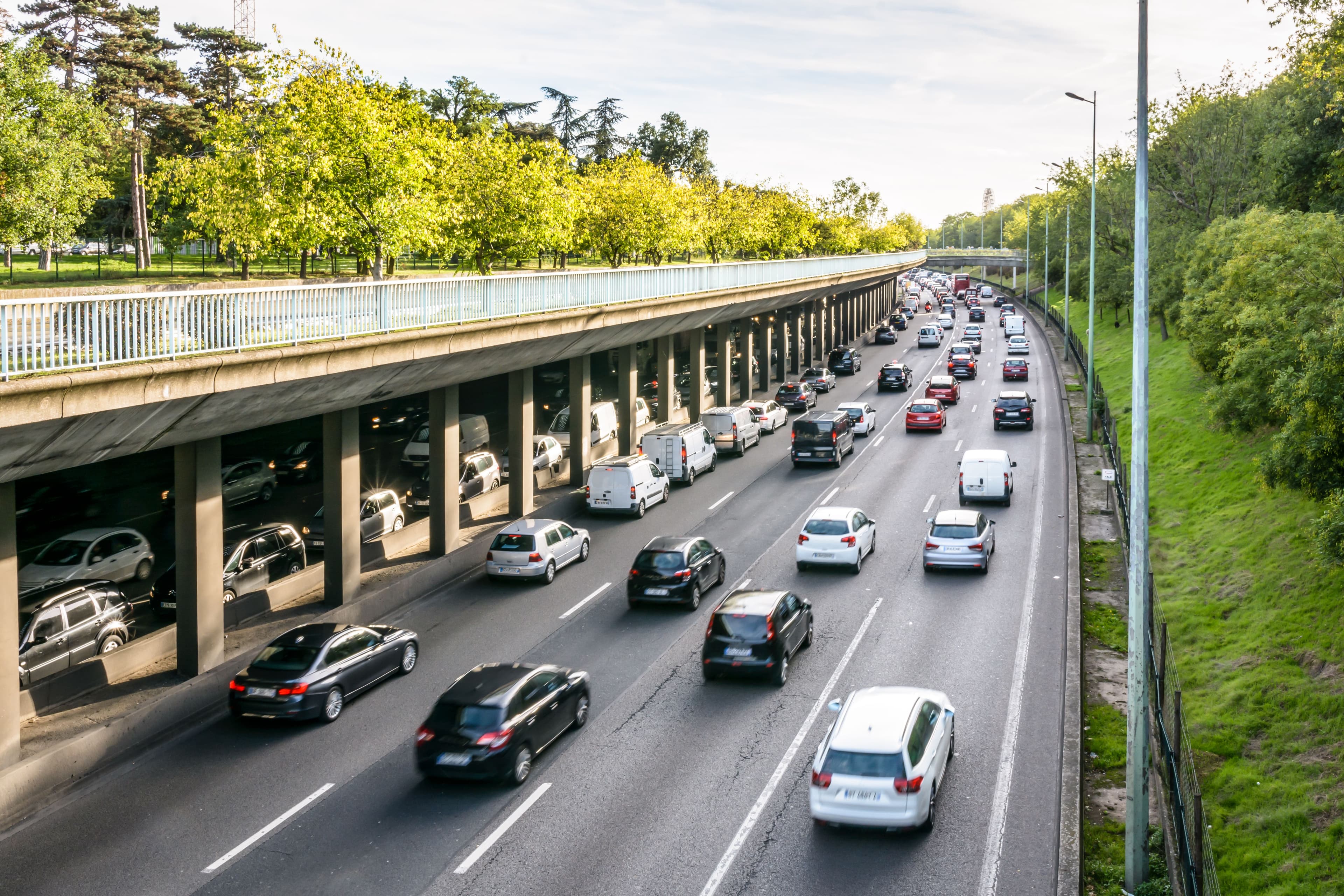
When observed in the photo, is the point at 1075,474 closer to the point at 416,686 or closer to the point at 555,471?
the point at 555,471

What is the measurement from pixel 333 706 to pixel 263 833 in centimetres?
390

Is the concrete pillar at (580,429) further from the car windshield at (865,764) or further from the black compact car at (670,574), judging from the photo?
the car windshield at (865,764)

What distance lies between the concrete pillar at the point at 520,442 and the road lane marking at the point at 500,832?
52.2ft

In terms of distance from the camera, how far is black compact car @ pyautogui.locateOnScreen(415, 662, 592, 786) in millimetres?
14836

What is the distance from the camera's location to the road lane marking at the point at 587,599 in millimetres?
22875

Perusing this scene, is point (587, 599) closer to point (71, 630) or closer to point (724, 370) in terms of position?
point (71, 630)

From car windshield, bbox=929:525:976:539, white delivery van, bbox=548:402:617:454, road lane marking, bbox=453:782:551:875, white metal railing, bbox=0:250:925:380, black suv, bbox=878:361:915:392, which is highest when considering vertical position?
white metal railing, bbox=0:250:925:380

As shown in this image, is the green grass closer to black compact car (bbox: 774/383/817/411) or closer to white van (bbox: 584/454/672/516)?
white van (bbox: 584/454/672/516)

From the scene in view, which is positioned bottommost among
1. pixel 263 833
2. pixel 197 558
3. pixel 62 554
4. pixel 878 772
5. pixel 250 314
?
pixel 263 833

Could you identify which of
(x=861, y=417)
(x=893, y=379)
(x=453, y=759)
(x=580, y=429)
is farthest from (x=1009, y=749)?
(x=893, y=379)

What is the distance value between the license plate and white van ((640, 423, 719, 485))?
20.2m

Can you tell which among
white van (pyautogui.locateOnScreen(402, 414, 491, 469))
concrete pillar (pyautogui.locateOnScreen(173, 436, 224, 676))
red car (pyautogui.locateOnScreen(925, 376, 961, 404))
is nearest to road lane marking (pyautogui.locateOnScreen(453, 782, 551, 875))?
concrete pillar (pyautogui.locateOnScreen(173, 436, 224, 676))

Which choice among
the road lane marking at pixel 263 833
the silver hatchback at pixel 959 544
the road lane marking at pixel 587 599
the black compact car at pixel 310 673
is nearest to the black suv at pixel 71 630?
the black compact car at pixel 310 673

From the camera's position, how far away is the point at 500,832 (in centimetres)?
1377
